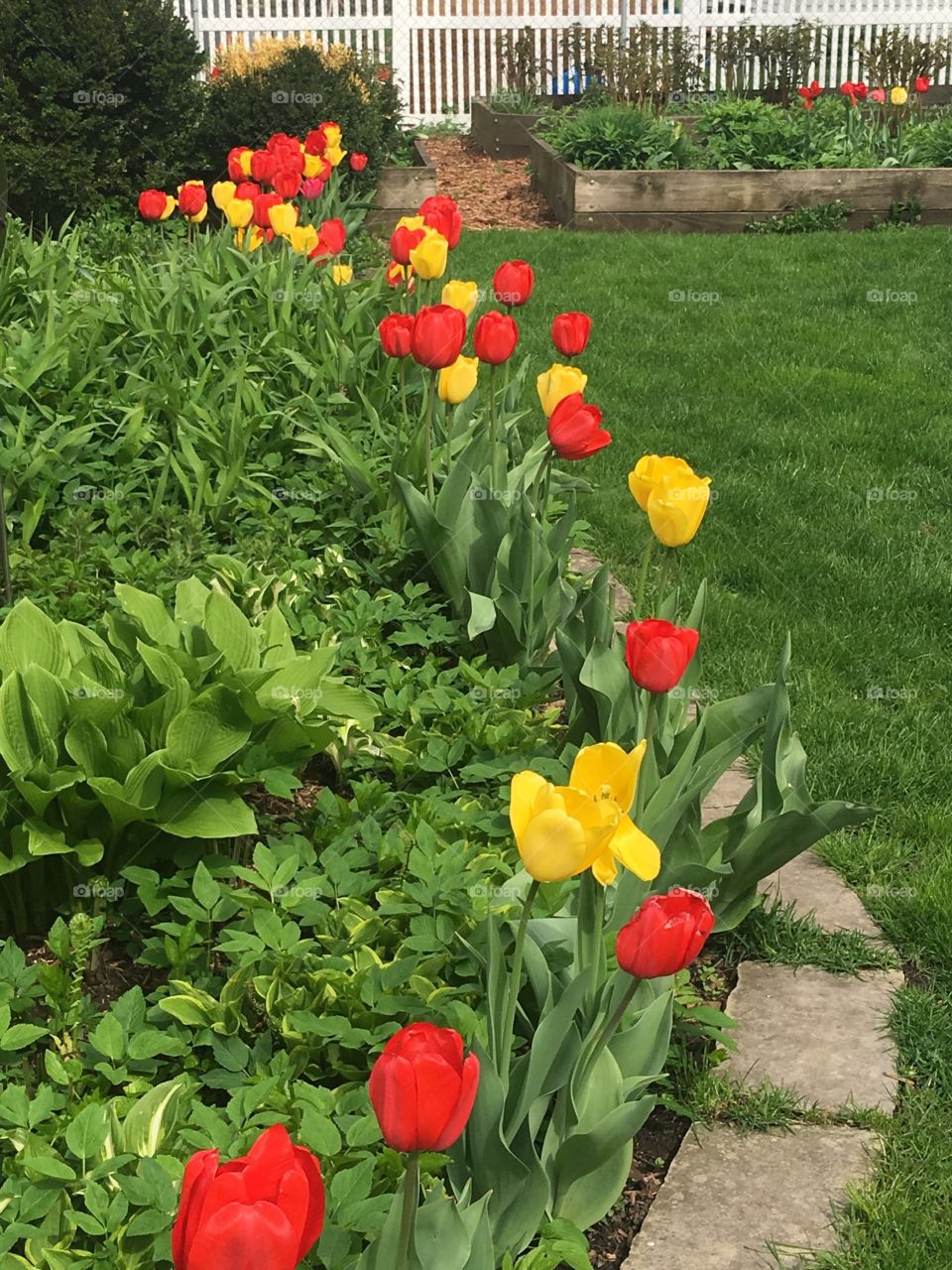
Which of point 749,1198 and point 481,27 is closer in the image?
point 749,1198

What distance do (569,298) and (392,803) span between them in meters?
4.90

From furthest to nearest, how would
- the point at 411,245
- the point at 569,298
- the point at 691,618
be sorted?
the point at 569,298 → the point at 411,245 → the point at 691,618

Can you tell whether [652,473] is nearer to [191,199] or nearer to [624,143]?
[191,199]

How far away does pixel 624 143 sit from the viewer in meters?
9.33

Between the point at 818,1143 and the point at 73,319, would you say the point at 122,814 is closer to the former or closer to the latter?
the point at 818,1143

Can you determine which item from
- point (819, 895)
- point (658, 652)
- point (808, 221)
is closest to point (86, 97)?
point (808, 221)

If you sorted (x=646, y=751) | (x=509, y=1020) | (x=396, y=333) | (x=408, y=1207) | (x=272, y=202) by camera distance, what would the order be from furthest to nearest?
(x=272, y=202), (x=396, y=333), (x=646, y=751), (x=509, y=1020), (x=408, y=1207)

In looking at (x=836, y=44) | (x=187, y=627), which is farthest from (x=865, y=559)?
(x=836, y=44)

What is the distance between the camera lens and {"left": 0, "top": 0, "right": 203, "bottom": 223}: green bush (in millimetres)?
7598

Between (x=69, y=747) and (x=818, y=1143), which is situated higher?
(x=69, y=747)

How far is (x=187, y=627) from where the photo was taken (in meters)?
2.61

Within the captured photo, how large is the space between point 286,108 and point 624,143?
225 cm

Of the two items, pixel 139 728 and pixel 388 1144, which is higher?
pixel 388 1144

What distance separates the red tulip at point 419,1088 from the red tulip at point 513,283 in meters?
2.39
